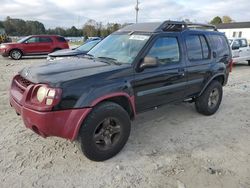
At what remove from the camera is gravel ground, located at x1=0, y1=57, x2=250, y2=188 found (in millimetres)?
3225

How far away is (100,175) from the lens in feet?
10.9

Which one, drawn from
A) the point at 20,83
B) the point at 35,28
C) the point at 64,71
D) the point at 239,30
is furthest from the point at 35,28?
the point at 64,71

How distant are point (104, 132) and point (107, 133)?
0.06 metres

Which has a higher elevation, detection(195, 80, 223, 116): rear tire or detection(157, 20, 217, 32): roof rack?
detection(157, 20, 217, 32): roof rack

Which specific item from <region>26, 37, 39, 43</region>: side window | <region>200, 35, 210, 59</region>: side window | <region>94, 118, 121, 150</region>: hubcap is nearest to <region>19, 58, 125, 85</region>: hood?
<region>94, 118, 121, 150</region>: hubcap

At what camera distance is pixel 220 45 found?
5789mm

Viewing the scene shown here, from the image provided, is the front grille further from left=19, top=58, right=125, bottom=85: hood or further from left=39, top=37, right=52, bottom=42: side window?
left=39, top=37, right=52, bottom=42: side window

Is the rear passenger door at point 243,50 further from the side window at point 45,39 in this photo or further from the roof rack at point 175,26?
the side window at point 45,39

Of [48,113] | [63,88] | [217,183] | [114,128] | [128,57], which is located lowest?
[217,183]

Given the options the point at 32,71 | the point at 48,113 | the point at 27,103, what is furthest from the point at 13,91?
the point at 48,113

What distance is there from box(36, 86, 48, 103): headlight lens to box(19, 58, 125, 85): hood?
100 mm

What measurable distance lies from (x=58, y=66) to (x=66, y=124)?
1.03 metres

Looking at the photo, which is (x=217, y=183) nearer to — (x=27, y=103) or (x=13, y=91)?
(x=27, y=103)

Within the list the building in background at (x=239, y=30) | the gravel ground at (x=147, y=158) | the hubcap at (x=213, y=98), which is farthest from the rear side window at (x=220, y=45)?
the building in background at (x=239, y=30)
